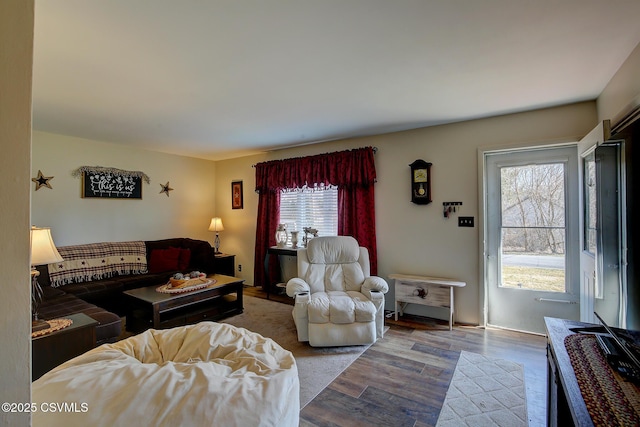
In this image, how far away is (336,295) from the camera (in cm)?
316

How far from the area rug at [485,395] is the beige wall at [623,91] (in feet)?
6.73

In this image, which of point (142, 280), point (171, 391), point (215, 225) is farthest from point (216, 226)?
point (171, 391)

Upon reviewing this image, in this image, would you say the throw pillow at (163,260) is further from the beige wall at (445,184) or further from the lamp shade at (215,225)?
the beige wall at (445,184)

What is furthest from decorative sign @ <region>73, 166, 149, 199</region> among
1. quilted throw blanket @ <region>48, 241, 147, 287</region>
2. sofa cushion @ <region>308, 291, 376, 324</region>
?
sofa cushion @ <region>308, 291, 376, 324</region>

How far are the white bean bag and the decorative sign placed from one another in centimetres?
371

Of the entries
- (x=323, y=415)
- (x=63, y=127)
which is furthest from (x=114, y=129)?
(x=323, y=415)

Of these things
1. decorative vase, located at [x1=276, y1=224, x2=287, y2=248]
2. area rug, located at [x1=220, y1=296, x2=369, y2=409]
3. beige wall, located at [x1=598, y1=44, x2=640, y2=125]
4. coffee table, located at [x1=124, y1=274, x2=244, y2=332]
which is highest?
beige wall, located at [x1=598, y1=44, x2=640, y2=125]

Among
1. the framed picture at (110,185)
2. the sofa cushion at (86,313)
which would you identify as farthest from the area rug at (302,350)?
the framed picture at (110,185)

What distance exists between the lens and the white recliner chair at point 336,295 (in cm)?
280

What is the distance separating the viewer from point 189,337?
4.98 feet

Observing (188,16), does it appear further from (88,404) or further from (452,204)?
(452,204)

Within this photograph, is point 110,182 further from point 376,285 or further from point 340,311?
point 376,285

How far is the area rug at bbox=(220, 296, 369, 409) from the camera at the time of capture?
89.7 inches

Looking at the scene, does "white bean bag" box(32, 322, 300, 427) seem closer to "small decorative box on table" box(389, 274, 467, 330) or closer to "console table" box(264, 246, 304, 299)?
"small decorative box on table" box(389, 274, 467, 330)
